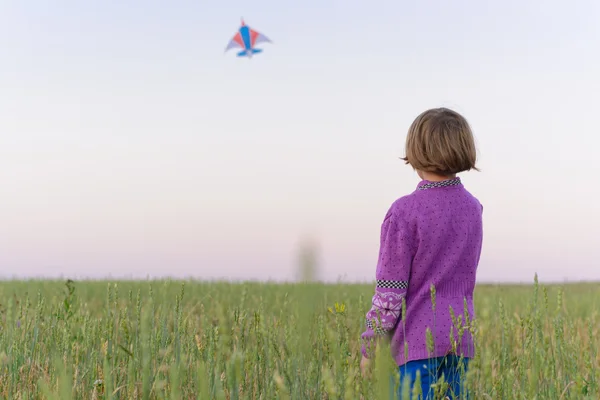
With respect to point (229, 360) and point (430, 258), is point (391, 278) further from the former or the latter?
point (229, 360)

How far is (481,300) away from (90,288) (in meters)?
6.05

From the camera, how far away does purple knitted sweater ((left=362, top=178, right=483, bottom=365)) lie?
282 cm

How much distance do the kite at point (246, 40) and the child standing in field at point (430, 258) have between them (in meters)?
11.2

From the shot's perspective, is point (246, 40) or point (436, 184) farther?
point (246, 40)

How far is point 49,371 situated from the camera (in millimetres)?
3512

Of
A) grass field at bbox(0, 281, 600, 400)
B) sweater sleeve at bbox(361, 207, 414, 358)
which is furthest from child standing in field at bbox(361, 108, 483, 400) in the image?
grass field at bbox(0, 281, 600, 400)

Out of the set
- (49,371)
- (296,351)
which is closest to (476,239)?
(296,351)

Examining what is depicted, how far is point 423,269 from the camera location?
2879mm

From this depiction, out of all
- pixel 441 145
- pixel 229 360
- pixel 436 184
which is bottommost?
pixel 229 360

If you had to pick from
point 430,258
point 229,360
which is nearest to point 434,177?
point 430,258

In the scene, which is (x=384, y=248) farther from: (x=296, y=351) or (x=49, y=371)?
(x=49, y=371)

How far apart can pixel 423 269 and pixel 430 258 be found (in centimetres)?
6

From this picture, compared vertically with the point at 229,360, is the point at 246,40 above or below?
above

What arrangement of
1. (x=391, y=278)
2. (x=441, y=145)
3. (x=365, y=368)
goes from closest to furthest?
(x=365, y=368)
(x=391, y=278)
(x=441, y=145)
